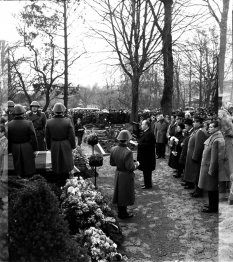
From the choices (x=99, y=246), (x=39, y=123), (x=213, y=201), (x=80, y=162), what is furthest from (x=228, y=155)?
(x=39, y=123)

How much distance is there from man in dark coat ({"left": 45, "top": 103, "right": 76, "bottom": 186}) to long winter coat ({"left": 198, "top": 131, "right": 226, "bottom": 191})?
2344mm

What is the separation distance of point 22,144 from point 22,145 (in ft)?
0.06

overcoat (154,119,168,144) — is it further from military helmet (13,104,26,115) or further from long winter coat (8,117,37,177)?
military helmet (13,104,26,115)

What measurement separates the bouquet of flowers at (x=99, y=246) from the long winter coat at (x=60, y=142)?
6.87ft

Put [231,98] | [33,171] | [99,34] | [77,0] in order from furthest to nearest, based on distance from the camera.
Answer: [99,34], [77,0], [33,171], [231,98]

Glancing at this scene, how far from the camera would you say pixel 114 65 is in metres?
16.0

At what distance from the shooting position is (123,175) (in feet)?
18.5

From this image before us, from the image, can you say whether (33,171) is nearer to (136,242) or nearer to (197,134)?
(136,242)

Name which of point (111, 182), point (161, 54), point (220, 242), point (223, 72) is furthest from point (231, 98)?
point (161, 54)

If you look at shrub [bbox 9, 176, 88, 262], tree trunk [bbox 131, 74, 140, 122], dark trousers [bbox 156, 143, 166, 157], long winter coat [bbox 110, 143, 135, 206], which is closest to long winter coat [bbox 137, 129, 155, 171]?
long winter coat [bbox 110, 143, 135, 206]

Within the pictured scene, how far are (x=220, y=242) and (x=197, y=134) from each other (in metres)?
2.43

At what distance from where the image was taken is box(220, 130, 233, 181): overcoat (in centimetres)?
518

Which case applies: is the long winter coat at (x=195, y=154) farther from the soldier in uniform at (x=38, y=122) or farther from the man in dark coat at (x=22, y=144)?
the soldier in uniform at (x=38, y=122)

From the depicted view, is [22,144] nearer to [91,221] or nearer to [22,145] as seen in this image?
[22,145]
